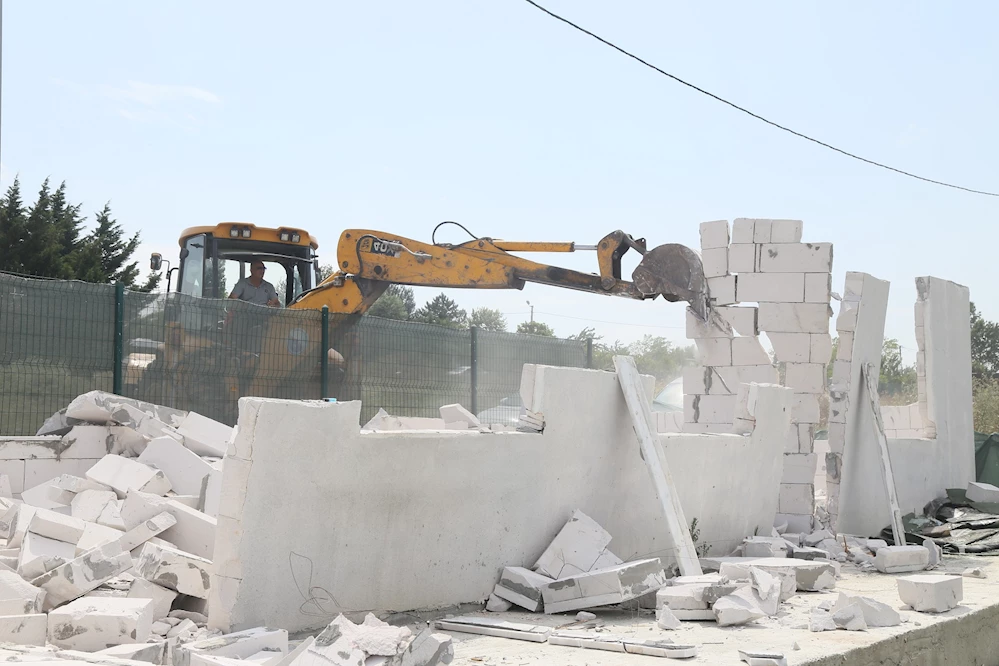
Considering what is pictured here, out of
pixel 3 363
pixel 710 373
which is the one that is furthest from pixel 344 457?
pixel 710 373

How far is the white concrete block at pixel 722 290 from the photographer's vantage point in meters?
12.8

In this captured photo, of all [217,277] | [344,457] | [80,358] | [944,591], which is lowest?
[944,591]

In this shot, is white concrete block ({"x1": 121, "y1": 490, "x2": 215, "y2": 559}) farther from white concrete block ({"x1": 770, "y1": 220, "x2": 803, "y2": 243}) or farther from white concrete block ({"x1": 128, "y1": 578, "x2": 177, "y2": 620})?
white concrete block ({"x1": 770, "y1": 220, "x2": 803, "y2": 243})

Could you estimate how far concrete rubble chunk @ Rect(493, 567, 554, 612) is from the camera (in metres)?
7.13

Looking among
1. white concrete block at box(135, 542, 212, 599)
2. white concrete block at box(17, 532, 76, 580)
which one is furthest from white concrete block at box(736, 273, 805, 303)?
white concrete block at box(17, 532, 76, 580)

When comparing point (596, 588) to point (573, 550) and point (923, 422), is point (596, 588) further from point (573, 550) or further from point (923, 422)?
point (923, 422)

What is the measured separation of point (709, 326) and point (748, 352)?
603 mm

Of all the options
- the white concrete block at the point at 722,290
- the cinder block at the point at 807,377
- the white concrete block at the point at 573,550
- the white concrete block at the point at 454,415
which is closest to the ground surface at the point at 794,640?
the white concrete block at the point at 573,550

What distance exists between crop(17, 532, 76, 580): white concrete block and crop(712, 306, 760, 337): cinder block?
28.0 ft

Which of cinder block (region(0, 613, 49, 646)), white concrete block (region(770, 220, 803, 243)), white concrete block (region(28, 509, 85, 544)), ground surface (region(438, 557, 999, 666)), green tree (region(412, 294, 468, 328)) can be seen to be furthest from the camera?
green tree (region(412, 294, 468, 328))

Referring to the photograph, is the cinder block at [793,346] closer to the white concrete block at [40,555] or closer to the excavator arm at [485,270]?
the excavator arm at [485,270]

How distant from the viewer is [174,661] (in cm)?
511

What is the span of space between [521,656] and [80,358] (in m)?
5.58

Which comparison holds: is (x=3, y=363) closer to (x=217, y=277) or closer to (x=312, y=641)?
(x=217, y=277)
